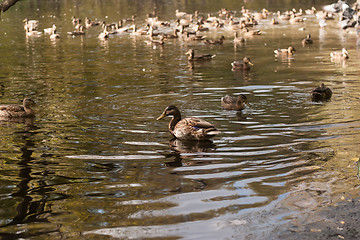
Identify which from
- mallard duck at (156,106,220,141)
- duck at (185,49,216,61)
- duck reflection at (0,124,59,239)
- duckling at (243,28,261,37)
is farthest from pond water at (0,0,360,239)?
duckling at (243,28,261,37)

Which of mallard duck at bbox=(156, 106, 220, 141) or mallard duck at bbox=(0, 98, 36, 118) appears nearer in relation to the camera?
mallard duck at bbox=(156, 106, 220, 141)

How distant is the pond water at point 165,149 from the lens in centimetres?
772

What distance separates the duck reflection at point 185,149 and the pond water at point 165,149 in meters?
0.05

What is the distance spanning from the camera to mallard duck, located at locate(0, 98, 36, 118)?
15562 millimetres

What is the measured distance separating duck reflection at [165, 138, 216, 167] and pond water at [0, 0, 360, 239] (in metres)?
0.05

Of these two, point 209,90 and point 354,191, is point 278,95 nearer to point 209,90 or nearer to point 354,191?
point 209,90

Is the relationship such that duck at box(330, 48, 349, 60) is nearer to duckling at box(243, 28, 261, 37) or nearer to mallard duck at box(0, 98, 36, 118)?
duckling at box(243, 28, 261, 37)

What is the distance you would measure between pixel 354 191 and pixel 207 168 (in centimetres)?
286

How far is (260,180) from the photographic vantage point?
30.2 feet

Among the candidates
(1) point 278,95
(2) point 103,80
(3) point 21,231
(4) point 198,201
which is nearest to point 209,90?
(1) point 278,95

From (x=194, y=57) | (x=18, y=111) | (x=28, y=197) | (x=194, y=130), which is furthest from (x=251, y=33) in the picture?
(x=28, y=197)

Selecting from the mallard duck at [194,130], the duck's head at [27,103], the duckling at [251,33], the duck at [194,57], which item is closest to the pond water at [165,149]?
the mallard duck at [194,130]

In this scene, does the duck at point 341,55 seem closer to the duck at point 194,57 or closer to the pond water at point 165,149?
the pond water at point 165,149

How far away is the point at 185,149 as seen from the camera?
11953mm
